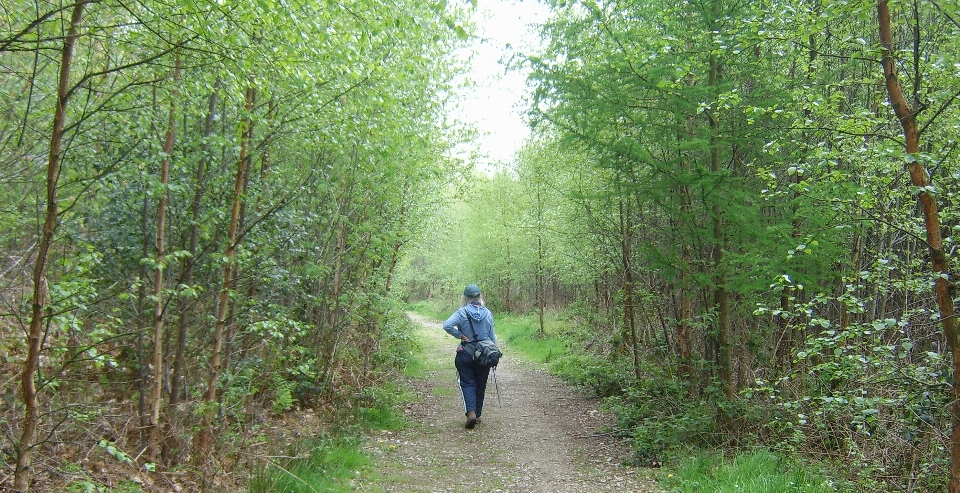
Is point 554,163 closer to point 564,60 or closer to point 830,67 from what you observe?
point 564,60

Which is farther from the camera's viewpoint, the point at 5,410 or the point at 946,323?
the point at 5,410

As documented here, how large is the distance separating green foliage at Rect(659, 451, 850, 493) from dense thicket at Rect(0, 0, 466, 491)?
3.87 meters

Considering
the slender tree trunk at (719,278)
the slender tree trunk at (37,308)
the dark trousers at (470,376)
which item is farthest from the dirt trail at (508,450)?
the slender tree trunk at (37,308)

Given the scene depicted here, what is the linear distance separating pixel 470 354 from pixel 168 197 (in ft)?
15.1

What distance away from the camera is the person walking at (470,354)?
27.2 ft

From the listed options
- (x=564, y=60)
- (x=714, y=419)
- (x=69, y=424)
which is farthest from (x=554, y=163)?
(x=69, y=424)

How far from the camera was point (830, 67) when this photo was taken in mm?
7211

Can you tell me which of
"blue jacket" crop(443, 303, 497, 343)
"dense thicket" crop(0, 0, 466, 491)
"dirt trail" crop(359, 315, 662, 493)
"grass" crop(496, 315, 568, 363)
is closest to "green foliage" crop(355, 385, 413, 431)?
"dirt trail" crop(359, 315, 662, 493)

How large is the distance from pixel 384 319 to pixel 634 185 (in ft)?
16.5

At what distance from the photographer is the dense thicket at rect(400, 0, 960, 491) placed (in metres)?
4.31

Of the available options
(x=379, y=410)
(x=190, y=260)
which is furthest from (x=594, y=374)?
(x=190, y=260)

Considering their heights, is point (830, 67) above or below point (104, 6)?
above

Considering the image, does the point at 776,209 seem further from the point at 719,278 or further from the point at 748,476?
the point at 748,476

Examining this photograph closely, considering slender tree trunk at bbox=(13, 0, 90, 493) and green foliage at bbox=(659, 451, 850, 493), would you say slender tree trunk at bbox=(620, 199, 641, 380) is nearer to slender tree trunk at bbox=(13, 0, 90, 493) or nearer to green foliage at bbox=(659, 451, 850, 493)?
green foliage at bbox=(659, 451, 850, 493)
